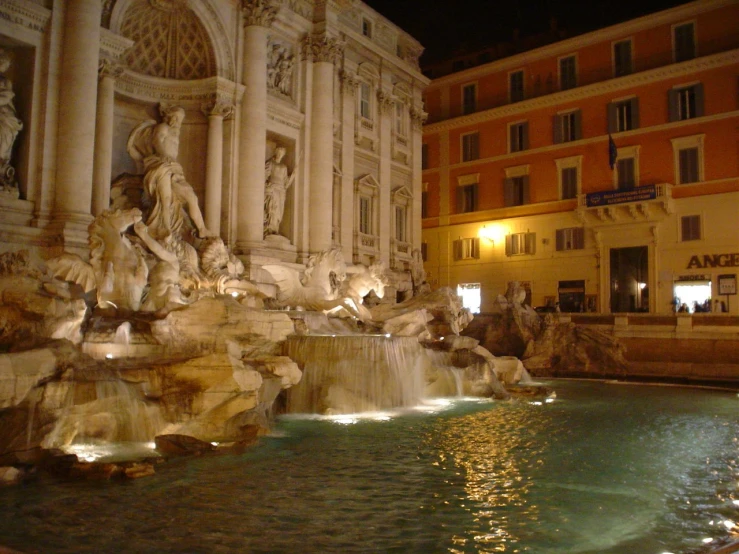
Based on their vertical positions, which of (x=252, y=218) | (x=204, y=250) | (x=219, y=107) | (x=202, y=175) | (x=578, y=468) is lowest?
(x=578, y=468)

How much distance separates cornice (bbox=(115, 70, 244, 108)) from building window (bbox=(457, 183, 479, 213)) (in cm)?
1570

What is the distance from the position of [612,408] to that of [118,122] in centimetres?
1222

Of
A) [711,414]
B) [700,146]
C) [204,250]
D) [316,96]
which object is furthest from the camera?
[700,146]

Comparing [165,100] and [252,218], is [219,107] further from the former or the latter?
[252,218]

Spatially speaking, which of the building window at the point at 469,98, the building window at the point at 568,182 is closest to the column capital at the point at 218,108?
the building window at the point at 568,182

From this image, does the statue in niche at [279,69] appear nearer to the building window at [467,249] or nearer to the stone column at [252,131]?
the stone column at [252,131]

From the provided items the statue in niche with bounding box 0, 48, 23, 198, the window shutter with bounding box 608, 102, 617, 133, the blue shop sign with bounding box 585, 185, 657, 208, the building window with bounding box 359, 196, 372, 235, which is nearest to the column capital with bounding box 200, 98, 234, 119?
the statue in niche with bounding box 0, 48, 23, 198

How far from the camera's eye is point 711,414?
38.5 feet

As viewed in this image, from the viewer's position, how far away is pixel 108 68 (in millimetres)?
14125

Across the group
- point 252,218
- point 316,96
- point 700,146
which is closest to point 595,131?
point 700,146

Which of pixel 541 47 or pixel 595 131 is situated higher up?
pixel 541 47

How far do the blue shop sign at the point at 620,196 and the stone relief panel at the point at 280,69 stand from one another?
13104 mm

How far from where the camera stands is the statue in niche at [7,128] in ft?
40.9

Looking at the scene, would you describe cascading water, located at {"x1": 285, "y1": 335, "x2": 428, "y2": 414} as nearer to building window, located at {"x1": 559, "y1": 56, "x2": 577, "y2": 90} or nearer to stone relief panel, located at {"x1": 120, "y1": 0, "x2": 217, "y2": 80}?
stone relief panel, located at {"x1": 120, "y1": 0, "x2": 217, "y2": 80}
